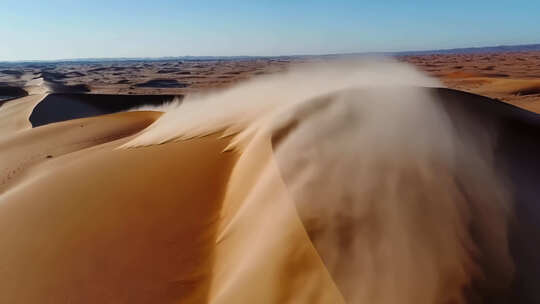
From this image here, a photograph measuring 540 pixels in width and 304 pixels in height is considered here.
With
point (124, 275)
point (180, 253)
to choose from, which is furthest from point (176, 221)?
point (124, 275)

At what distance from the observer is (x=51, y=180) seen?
590 cm

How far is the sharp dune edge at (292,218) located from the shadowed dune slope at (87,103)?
17121mm

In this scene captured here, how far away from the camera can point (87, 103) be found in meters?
23.1

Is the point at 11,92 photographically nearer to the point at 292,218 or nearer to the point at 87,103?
the point at 87,103

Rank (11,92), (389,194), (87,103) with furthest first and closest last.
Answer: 1. (11,92)
2. (87,103)
3. (389,194)

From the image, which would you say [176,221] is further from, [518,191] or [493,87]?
[493,87]

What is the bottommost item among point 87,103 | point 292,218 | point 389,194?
point 87,103

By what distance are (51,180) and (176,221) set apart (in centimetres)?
325

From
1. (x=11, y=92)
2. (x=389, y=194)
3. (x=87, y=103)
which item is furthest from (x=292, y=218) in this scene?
(x=11, y=92)

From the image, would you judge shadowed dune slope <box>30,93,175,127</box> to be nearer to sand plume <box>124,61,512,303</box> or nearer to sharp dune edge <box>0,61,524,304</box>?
sharp dune edge <box>0,61,524,304</box>

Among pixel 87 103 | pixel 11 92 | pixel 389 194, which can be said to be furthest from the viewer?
pixel 11 92

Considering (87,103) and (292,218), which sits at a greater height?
(292,218)

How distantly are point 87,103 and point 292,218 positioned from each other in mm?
23667

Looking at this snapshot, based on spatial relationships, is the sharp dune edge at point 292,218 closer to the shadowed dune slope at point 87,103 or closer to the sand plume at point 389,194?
the sand plume at point 389,194
